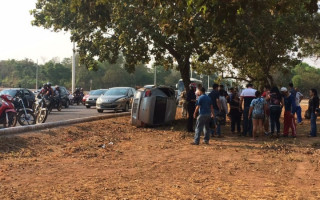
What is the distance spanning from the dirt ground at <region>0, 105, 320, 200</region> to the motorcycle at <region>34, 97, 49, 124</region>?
6.37ft

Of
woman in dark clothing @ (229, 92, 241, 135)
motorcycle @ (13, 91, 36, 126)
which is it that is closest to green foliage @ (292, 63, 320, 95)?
woman in dark clothing @ (229, 92, 241, 135)

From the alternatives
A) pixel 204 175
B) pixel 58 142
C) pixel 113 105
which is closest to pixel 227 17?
pixel 204 175

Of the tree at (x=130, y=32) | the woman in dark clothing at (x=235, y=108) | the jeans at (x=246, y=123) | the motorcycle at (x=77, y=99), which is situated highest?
the tree at (x=130, y=32)

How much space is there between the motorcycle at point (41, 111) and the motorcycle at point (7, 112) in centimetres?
180

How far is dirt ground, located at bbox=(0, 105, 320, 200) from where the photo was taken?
5.84m

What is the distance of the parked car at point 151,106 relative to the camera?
14.5 m

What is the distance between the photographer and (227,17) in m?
6.74

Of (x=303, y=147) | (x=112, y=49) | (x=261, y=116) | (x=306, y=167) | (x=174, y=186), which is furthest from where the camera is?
(x=112, y=49)

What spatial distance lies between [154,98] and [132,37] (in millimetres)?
2534

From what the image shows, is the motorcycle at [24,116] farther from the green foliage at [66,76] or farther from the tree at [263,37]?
the green foliage at [66,76]

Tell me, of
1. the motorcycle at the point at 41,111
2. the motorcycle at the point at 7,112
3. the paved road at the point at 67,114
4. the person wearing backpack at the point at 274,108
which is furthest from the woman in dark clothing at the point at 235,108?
the paved road at the point at 67,114

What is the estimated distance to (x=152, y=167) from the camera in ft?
25.1

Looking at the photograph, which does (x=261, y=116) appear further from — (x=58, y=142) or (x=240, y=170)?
(x=58, y=142)

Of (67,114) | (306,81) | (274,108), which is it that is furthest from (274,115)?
(306,81)
